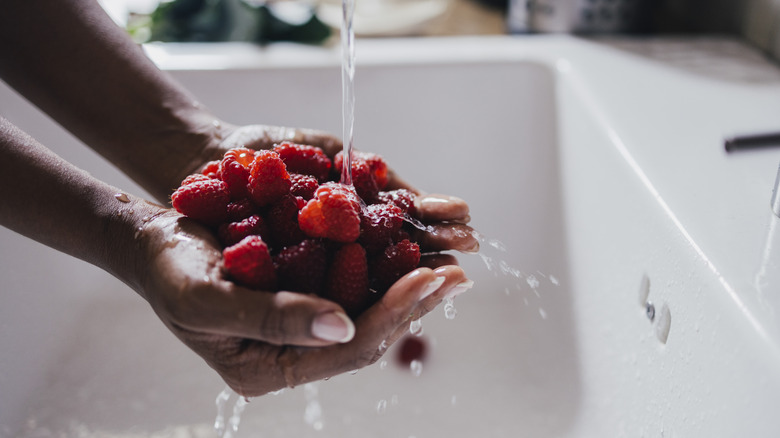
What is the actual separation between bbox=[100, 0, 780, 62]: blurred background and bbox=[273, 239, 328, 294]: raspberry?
0.70 meters

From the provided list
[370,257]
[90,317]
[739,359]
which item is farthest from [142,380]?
[739,359]

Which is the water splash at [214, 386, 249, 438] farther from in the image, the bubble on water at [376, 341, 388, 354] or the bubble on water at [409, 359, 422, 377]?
the bubble on water at [376, 341, 388, 354]

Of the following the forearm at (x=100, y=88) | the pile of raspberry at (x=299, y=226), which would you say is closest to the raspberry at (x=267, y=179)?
the pile of raspberry at (x=299, y=226)

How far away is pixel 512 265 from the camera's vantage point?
1161 millimetres

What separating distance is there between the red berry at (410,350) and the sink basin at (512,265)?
14 mm

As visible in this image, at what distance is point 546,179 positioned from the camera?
1.14 m

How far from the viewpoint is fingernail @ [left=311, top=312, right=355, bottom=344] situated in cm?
54

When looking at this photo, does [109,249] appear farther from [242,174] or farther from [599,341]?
[599,341]

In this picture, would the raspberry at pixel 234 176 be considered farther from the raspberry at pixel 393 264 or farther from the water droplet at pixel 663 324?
the water droplet at pixel 663 324

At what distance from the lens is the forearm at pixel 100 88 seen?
0.83 meters

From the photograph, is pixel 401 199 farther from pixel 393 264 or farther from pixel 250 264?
pixel 250 264

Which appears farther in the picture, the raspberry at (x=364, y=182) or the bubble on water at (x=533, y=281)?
the bubble on water at (x=533, y=281)

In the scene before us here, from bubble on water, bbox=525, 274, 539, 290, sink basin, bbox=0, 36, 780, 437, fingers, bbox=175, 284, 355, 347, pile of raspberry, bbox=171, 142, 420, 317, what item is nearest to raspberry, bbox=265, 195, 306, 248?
pile of raspberry, bbox=171, 142, 420, 317

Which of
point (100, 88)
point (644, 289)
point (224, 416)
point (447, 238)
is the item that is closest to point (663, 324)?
point (644, 289)
